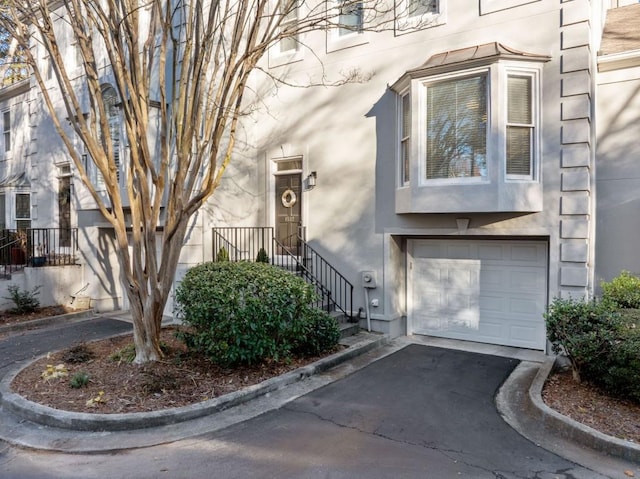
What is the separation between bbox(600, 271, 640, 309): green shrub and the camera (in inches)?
254

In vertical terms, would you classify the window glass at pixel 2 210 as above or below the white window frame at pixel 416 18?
below

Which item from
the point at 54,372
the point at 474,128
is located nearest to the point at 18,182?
the point at 54,372

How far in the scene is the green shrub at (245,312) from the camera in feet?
18.4

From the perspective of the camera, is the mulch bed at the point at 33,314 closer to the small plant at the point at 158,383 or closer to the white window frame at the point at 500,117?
the small plant at the point at 158,383

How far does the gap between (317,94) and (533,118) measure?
166 inches

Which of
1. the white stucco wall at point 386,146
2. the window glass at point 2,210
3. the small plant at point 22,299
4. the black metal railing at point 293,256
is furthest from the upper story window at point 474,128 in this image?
the window glass at point 2,210

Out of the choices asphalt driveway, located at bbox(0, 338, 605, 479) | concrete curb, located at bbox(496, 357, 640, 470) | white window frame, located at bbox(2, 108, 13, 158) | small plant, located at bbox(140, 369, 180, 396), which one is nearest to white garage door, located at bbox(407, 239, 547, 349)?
concrete curb, located at bbox(496, 357, 640, 470)

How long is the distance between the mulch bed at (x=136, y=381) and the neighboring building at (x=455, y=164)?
3092 mm

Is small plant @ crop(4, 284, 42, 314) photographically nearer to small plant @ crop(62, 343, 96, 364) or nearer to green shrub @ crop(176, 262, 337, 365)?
small plant @ crop(62, 343, 96, 364)

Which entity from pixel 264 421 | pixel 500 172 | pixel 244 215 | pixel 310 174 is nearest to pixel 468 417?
pixel 264 421

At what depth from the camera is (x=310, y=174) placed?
9133 mm

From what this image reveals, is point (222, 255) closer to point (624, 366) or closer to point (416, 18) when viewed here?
point (416, 18)

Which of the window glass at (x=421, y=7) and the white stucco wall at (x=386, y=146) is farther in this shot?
the window glass at (x=421, y=7)

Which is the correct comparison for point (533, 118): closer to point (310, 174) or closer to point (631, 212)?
point (631, 212)
